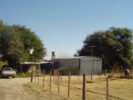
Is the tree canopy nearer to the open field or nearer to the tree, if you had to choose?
the tree

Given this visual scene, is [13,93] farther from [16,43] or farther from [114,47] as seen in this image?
[114,47]

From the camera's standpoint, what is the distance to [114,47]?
7238 centimetres

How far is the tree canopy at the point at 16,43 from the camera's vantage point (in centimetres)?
5600

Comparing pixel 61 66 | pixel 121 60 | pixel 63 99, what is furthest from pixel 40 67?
pixel 63 99

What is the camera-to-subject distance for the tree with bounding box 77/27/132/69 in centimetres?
7250

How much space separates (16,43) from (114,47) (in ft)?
83.4

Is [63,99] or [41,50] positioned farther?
[41,50]

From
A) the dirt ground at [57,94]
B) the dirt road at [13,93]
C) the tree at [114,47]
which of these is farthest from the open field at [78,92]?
the tree at [114,47]

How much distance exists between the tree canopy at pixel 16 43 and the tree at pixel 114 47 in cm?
1767

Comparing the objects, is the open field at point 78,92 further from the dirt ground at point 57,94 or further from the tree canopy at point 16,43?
the tree canopy at point 16,43

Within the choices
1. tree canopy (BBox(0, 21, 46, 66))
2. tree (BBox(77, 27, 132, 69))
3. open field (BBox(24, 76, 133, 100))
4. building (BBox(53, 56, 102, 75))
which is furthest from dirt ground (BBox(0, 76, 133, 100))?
tree (BBox(77, 27, 132, 69))

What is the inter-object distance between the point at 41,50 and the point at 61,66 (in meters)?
5.61

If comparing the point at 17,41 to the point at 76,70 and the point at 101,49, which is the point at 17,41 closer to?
the point at 76,70

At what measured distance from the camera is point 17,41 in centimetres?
5672
